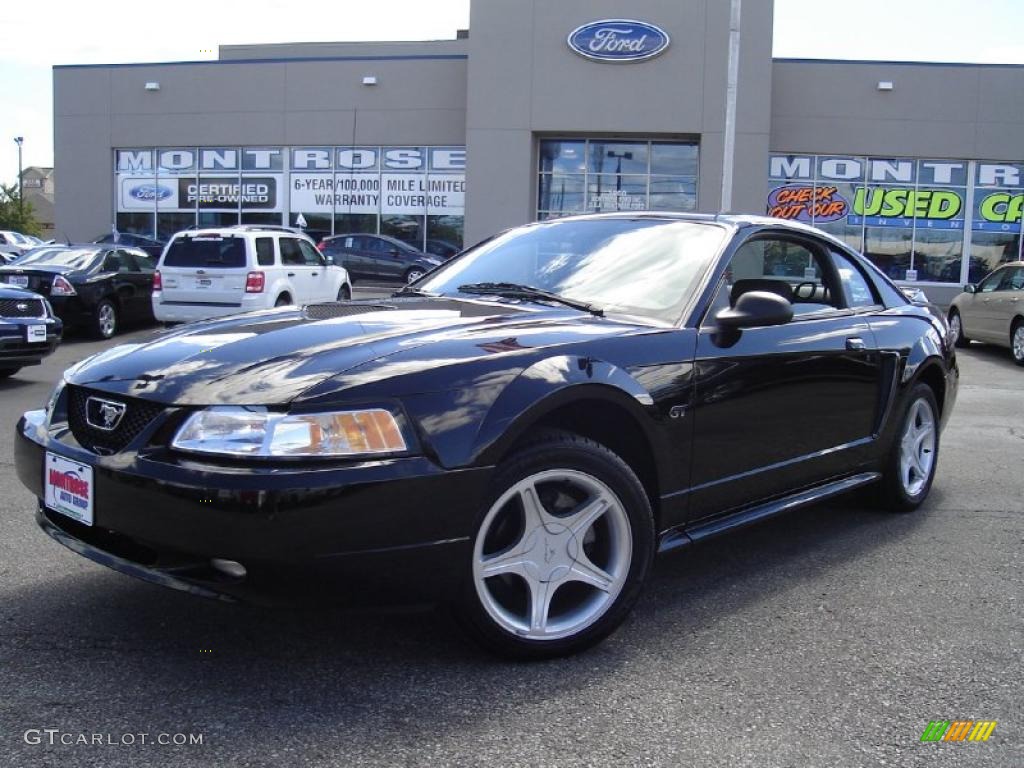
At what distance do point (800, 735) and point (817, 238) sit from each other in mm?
2790

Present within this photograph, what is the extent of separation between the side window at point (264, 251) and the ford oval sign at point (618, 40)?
14.2 meters

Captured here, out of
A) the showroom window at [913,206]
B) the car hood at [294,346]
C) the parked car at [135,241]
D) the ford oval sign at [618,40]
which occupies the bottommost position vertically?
the car hood at [294,346]

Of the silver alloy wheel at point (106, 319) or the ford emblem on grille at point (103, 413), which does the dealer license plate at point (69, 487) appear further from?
the silver alloy wheel at point (106, 319)

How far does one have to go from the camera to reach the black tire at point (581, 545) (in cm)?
292

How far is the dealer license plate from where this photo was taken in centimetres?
290

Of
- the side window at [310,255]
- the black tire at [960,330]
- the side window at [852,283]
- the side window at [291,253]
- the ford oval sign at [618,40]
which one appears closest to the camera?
the side window at [852,283]

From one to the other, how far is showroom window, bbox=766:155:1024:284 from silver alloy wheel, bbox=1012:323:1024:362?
13642mm

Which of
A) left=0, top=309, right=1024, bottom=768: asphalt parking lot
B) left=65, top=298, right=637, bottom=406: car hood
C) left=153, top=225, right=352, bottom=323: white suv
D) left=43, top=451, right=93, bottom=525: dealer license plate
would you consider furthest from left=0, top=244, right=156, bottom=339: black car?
left=43, top=451, right=93, bottom=525: dealer license plate

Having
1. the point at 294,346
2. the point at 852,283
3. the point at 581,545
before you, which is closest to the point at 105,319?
the point at 852,283

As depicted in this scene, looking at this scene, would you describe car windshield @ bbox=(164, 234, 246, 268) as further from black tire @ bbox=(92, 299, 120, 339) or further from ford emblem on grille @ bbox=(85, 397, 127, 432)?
ford emblem on grille @ bbox=(85, 397, 127, 432)

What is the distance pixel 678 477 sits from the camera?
138 inches

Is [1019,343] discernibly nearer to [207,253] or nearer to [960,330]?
[960,330]

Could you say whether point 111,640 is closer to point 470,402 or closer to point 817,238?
point 470,402

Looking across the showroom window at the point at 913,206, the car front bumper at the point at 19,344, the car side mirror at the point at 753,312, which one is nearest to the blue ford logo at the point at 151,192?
the showroom window at the point at 913,206
